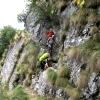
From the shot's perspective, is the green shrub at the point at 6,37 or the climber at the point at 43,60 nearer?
the climber at the point at 43,60

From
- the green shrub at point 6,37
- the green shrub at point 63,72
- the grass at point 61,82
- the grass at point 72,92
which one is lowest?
the grass at point 72,92

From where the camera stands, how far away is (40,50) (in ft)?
82.0

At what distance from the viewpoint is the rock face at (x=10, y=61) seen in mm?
27984

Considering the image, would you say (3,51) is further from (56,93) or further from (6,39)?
(56,93)

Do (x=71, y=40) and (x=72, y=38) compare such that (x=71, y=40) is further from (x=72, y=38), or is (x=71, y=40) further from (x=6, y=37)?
(x=6, y=37)

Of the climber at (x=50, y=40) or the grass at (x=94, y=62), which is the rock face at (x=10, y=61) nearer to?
the climber at (x=50, y=40)

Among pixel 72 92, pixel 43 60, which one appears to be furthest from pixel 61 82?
pixel 43 60

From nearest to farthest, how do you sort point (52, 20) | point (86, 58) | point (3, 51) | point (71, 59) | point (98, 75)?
point (98, 75), point (86, 58), point (71, 59), point (52, 20), point (3, 51)

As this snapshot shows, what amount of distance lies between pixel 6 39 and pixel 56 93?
53.2ft

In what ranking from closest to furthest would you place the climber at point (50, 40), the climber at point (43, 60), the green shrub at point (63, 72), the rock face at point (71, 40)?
the rock face at point (71, 40) → the green shrub at point (63, 72) → the climber at point (43, 60) → the climber at point (50, 40)

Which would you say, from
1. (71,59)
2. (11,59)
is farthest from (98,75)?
(11,59)

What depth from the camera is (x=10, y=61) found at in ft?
96.4

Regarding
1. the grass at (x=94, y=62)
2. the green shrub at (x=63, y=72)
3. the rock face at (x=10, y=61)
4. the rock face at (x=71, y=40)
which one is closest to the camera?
the grass at (x=94, y=62)

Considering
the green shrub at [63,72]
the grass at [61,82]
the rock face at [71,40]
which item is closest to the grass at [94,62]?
the rock face at [71,40]
